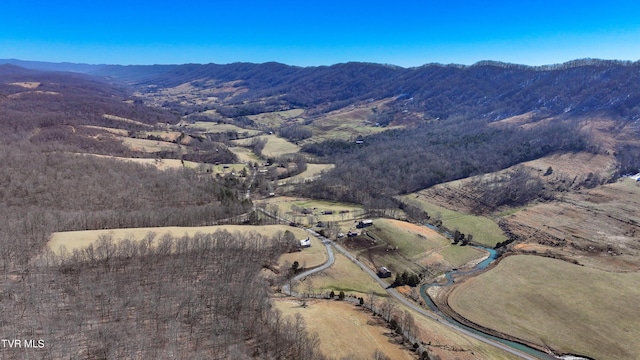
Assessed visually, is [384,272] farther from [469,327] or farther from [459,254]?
[459,254]

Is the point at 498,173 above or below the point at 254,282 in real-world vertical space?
above

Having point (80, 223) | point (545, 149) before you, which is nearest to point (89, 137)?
point (80, 223)

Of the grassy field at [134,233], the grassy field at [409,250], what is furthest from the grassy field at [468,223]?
the grassy field at [134,233]

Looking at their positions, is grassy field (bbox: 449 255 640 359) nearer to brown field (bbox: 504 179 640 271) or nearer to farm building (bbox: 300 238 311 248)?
brown field (bbox: 504 179 640 271)

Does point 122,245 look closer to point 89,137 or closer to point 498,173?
point 89,137

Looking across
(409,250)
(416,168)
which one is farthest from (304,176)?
(409,250)
